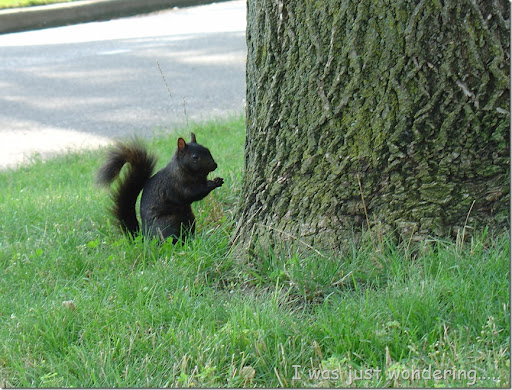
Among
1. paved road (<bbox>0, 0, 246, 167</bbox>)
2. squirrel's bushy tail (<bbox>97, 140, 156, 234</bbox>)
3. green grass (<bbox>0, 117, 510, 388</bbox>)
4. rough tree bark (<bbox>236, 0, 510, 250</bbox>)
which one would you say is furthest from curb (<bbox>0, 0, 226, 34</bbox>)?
rough tree bark (<bbox>236, 0, 510, 250</bbox>)

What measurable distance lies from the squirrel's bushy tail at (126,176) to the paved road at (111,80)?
83 cm

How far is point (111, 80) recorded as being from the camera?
336 inches

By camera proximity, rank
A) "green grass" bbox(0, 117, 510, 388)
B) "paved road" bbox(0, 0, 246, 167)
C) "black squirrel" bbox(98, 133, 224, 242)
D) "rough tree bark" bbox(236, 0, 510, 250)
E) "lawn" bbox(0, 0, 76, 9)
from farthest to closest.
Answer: "lawn" bbox(0, 0, 76, 9)
"paved road" bbox(0, 0, 246, 167)
"black squirrel" bbox(98, 133, 224, 242)
"rough tree bark" bbox(236, 0, 510, 250)
"green grass" bbox(0, 117, 510, 388)

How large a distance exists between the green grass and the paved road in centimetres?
169

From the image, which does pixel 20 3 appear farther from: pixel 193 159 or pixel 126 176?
pixel 193 159

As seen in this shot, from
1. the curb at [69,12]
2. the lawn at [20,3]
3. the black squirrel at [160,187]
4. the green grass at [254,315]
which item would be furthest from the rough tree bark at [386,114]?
the lawn at [20,3]

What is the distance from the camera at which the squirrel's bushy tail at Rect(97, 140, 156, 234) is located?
11.7 ft

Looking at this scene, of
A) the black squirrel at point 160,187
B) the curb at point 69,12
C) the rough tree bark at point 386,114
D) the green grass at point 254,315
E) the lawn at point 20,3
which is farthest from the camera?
the lawn at point 20,3

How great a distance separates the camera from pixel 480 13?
260 centimetres

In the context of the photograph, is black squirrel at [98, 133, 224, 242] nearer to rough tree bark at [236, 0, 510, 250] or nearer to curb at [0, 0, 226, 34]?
rough tree bark at [236, 0, 510, 250]

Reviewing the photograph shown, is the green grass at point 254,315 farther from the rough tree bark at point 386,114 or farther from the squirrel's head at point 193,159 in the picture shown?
the squirrel's head at point 193,159

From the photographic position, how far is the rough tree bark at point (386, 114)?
8.67 ft

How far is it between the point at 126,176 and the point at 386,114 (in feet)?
4.95

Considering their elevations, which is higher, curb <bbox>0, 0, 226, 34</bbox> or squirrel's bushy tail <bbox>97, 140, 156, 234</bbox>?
curb <bbox>0, 0, 226, 34</bbox>
